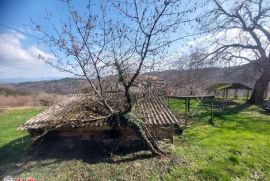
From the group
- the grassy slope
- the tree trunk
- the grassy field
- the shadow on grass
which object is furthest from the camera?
the tree trunk

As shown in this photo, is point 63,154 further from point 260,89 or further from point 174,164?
point 260,89

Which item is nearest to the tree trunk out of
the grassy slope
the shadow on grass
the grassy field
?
the grassy slope

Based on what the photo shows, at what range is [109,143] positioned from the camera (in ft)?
26.3

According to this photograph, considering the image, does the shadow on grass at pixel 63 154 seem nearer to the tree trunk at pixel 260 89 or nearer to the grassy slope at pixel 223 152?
the grassy slope at pixel 223 152

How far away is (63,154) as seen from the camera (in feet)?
24.5

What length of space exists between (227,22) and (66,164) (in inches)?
792

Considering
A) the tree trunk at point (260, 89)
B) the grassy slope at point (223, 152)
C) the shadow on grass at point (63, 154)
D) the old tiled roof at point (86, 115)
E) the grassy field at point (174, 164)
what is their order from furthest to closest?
the tree trunk at point (260, 89) → the old tiled roof at point (86, 115) → the shadow on grass at point (63, 154) → the grassy slope at point (223, 152) → the grassy field at point (174, 164)

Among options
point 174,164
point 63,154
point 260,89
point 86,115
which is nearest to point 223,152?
point 174,164

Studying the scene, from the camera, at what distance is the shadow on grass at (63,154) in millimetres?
6941

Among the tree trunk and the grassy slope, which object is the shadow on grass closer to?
the grassy slope

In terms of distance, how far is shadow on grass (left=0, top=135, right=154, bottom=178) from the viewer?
6941 mm

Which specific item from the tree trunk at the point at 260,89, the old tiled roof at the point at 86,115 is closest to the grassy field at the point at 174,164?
the old tiled roof at the point at 86,115

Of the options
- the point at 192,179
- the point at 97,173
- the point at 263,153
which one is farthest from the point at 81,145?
the point at 263,153

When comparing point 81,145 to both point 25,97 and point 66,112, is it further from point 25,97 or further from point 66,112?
point 25,97
